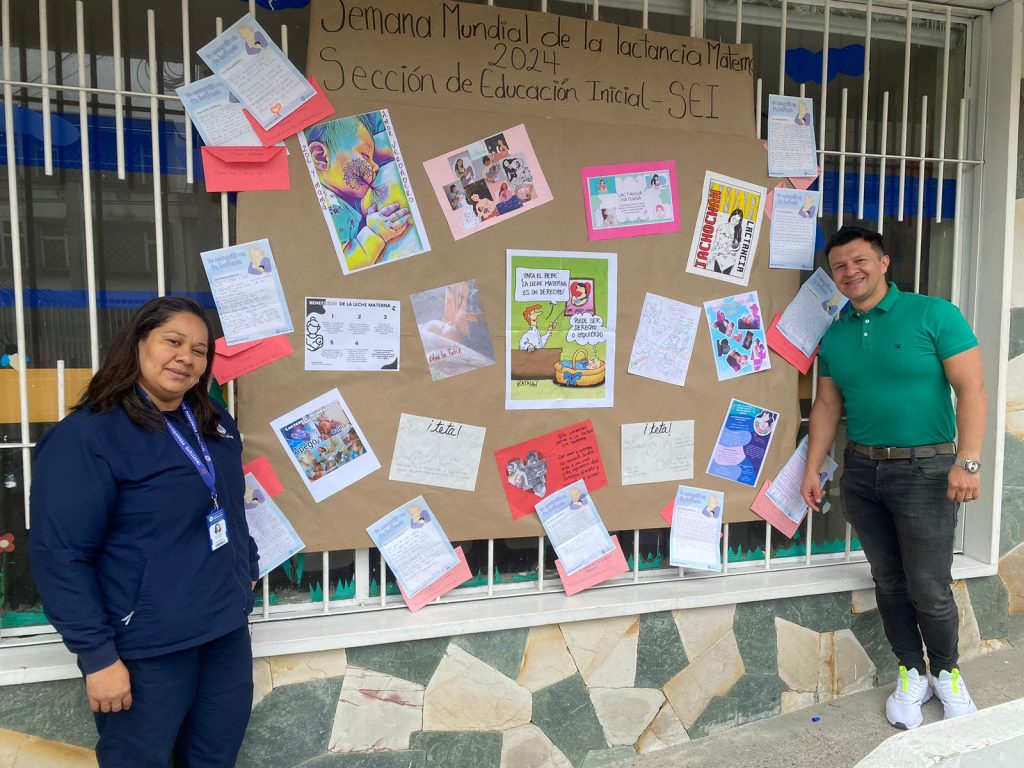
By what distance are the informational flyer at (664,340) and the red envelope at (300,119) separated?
1.34 meters

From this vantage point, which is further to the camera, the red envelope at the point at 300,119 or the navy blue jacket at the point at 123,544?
the red envelope at the point at 300,119

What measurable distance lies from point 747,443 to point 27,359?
2.62m

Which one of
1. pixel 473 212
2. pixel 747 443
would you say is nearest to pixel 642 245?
pixel 473 212

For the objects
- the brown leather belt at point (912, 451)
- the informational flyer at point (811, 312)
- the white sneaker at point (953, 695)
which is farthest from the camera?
the informational flyer at point (811, 312)

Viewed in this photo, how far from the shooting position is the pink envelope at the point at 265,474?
2.42 meters

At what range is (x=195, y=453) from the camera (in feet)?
6.37

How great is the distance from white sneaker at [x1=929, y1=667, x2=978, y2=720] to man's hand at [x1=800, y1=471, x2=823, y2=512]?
829mm

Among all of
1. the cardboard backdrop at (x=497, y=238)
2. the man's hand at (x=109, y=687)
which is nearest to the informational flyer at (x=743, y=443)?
the cardboard backdrop at (x=497, y=238)

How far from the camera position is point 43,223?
229 centimetres

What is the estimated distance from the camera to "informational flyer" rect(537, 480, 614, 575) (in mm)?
2746

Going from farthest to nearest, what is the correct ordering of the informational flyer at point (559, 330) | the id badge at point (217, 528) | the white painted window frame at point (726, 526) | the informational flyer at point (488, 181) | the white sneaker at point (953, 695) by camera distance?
the white sneaker at point (953, 695)
the informational flyer at point (559, 330)
the informational flyer at point (488, 181)
the white painted window frame at point (726, 526)
the id badge at point (217, 528)

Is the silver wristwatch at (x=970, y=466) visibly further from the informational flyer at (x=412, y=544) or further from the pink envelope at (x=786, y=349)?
the informational flyer at (x=412, y=544)

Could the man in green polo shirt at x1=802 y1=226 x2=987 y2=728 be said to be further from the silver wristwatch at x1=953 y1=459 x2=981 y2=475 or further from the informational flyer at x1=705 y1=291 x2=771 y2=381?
the informational flyer at x1=705 y1=291 x2=771 y2=381

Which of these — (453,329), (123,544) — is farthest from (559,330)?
(123,544)
